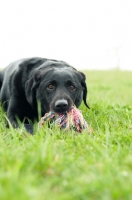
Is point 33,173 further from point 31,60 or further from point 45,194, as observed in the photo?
point 31,60

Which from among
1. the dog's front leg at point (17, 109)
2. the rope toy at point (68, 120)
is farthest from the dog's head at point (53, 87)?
the dog's front leg at point (17, 109)

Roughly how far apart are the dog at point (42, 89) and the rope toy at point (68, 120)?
6 centimetres

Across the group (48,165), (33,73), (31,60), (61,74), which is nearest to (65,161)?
(48,165)

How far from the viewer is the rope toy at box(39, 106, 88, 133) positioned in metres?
3.70

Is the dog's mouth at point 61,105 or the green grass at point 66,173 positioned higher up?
the green grass at point 66,173

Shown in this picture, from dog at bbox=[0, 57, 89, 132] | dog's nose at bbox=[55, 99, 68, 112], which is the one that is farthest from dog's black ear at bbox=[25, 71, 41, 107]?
dog's nose at bbox=[55, 99, 68, 112]

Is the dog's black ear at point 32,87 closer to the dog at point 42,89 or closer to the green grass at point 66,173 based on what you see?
the dog at point 42,89

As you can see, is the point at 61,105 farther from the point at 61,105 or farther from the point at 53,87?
the point at 53,87

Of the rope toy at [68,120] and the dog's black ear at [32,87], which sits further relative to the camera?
the dog's black ear at [32,87]

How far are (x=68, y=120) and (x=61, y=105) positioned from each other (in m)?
0.19

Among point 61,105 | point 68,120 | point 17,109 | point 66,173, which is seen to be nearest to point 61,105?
point 61,105

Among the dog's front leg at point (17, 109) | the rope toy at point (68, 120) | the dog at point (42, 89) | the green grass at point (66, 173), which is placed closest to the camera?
the green grass at point (66, 173)

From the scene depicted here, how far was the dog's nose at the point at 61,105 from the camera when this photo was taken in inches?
149

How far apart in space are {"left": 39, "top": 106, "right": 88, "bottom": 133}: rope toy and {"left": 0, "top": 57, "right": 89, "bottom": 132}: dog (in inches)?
2.2
